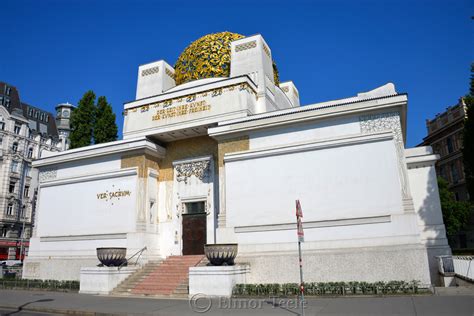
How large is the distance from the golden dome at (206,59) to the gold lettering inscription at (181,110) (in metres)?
3.01

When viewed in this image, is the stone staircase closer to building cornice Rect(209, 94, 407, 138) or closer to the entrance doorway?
the entrance doorway

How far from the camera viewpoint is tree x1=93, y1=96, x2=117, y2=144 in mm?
27766

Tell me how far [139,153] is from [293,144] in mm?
7893

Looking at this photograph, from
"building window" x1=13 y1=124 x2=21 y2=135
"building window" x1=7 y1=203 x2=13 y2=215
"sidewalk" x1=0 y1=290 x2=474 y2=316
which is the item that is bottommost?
"sidewalk" x1=0 y1=290 x2=474 y2=316

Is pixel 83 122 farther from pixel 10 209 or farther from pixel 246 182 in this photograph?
pixel 10 209

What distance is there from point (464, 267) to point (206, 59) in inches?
612

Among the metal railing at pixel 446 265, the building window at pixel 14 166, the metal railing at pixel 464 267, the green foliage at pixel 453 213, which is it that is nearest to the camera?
the metal railing at pixel 464 267

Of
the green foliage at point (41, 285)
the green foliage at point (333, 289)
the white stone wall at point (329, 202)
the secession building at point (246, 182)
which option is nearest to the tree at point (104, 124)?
the secession building at point (246, 182)

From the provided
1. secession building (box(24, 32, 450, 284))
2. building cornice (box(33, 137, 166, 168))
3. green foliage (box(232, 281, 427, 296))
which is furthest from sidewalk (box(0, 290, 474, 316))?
building cornice (box(33, 137, 166, 168))

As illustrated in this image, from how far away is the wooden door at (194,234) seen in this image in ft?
56.2

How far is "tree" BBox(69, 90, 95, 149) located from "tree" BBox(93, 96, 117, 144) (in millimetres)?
427

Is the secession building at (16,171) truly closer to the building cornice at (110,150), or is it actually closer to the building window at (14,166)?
the building window at (14,166)

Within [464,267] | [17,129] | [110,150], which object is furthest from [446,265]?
[17,129]

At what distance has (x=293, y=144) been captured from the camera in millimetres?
14641
